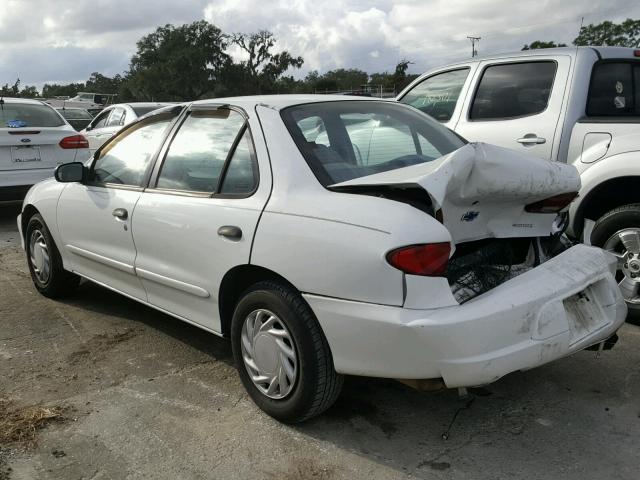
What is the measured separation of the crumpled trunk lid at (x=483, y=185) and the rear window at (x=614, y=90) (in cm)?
188

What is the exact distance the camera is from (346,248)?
8.18 feet

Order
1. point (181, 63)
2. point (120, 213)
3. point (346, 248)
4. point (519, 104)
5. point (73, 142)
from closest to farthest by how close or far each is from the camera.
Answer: point (346, 248), point (120, 213), point (519, 104), point (73, 142), point (181, 63)

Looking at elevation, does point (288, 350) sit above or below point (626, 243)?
below

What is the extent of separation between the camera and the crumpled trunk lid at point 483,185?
254 cm

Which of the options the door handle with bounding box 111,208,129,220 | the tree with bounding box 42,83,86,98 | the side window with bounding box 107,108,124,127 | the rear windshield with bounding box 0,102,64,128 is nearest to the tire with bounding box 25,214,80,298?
the door handle with bounding box 111,208,129,220

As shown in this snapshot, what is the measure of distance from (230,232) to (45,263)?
259cm

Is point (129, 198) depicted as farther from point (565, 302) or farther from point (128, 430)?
point (565, 302)

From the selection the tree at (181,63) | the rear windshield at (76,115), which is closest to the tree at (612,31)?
the tree at (181,63)

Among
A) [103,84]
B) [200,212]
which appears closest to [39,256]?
[200,212]

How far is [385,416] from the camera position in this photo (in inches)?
120

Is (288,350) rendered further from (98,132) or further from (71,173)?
(98,132)

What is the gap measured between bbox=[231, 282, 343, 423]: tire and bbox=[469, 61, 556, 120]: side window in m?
3.00

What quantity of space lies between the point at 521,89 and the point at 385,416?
3116 mm

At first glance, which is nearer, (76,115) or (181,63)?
(76,115)
